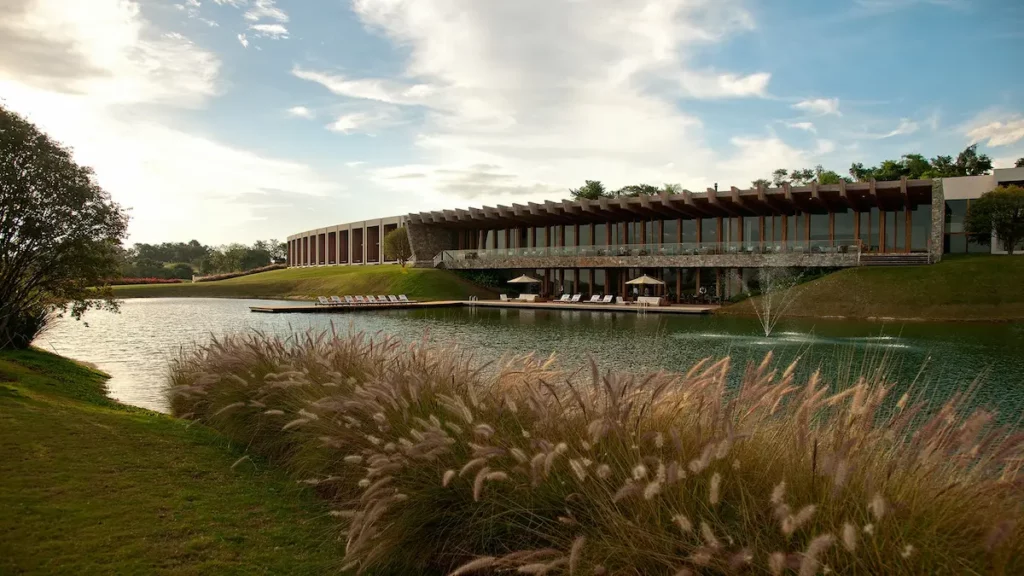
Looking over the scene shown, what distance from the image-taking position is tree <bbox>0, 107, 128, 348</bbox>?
9.91 meters

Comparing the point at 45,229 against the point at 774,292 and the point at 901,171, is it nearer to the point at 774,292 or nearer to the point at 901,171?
the point at 774,292

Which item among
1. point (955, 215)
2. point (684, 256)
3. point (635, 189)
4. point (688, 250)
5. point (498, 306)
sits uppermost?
point (635, 189)

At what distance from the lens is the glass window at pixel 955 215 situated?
3428 cm

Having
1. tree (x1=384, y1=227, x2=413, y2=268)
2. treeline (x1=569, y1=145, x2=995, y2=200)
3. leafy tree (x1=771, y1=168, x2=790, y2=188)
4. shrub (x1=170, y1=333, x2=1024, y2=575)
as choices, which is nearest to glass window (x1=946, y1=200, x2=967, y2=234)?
treeline (x1=569, y1=145, x2=995, y2=200)

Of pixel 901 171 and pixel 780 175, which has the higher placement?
pixel 780 175

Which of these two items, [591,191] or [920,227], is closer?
[920,227]

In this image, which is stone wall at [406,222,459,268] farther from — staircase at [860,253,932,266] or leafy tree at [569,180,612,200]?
staircase at [860,253,932,266]

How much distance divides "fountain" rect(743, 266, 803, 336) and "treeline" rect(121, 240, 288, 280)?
2073 inches

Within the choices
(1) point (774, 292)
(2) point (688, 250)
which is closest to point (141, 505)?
(1) point (774, 292)

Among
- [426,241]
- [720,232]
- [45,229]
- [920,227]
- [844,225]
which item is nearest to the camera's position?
[45,229]

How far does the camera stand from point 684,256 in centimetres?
3272

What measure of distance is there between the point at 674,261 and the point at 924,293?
37.8 feet

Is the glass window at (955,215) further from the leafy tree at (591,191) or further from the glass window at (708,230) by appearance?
the leafy tree at (591,191)

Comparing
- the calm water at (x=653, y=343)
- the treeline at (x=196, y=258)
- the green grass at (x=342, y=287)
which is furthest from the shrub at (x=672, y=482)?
the treeline at (x=196, y=258)
